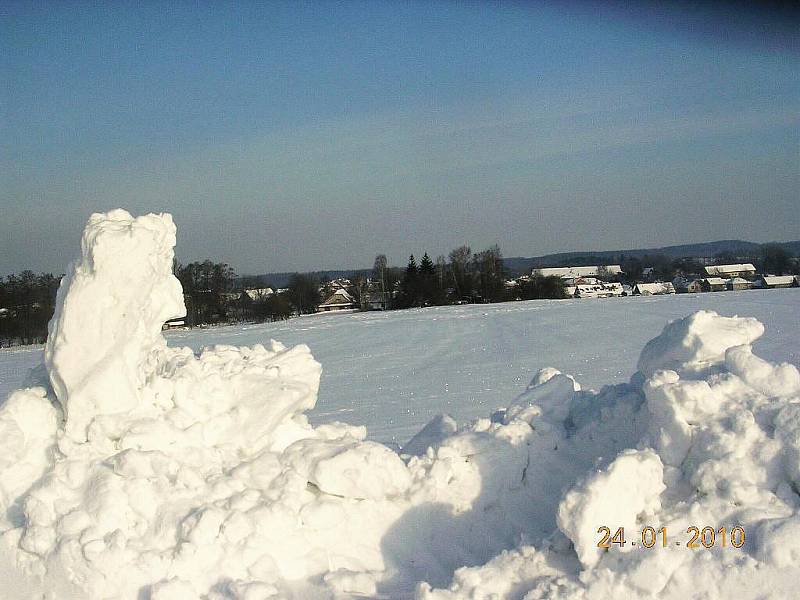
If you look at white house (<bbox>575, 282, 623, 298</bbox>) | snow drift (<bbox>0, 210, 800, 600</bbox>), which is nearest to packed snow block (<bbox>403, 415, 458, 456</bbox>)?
snow drift (<bbox>0, 210, 800, 600</bbox>)

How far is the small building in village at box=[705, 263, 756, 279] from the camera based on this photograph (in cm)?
6310

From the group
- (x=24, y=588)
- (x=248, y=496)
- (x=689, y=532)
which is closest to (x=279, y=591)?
(x=248, y=496)

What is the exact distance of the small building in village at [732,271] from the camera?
207 ft

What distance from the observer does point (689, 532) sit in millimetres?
3166

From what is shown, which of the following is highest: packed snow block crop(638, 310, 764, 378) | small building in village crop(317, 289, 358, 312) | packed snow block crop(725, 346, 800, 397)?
packed snow block crop(638, 310, 764, 378)

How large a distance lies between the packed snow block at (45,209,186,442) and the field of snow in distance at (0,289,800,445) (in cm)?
297

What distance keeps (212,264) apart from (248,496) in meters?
40.1

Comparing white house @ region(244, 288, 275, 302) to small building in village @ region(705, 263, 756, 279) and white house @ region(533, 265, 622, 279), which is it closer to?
white house @ region(533, 265, 622, 279)

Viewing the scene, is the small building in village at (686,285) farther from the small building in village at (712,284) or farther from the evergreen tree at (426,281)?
the evergreen tree at (426,281)

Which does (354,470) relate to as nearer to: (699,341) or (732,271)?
(699,341)

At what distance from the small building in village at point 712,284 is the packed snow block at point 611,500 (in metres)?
52.8

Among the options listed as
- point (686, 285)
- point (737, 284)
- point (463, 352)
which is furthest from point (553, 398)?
point (686, 285)

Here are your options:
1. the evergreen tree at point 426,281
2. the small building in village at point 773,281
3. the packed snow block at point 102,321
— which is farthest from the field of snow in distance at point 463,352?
the small building in village at point 773,281

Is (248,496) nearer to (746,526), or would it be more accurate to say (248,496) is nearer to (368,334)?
(746,526)
